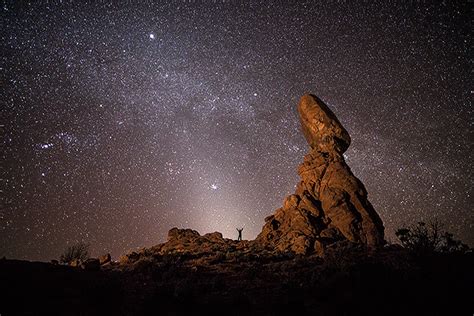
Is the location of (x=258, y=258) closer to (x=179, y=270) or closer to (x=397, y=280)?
(x=179, y=270)

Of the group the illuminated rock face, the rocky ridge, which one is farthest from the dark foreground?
the illuminated rock face

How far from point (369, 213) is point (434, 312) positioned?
786 inches

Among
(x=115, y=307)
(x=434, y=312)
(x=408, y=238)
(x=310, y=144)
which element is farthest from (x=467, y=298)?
(x=310, y=144)

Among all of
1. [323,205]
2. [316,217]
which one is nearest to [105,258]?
[316,217]

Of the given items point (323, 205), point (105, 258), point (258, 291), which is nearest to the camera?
point (258, 291)

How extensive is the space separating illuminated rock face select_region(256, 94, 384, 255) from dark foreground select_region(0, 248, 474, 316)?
8.49 metres

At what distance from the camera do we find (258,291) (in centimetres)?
1296

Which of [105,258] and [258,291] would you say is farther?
[105,258]

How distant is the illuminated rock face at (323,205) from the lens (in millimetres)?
25156

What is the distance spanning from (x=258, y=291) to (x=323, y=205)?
1751 centimetres

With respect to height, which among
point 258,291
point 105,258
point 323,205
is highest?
point 323,205

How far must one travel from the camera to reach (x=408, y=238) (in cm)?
2812

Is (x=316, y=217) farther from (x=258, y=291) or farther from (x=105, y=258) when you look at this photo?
(x=105, y=258)

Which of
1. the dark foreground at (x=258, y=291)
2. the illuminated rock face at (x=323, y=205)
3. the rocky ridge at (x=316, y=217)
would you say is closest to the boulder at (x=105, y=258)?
the rocky ridge at (x=316, y=217)
